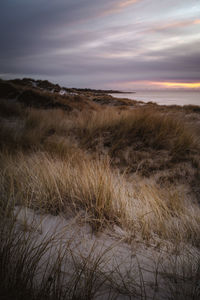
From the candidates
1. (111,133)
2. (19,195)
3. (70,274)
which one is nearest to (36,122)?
(111,133)

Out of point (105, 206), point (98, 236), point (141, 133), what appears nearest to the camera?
point (98, 236)

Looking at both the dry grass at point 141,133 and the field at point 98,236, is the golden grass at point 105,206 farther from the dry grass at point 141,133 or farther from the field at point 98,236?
the dry grass at point 141,133

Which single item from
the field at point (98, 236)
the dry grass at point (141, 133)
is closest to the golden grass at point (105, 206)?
the field at point (98, 236)

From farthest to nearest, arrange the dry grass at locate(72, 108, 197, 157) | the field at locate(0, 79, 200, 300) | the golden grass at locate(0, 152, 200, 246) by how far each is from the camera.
Answer: the dry grass at locate(72, 108, 197, 157)
the golden grass at locate(0, 152, 200, 246)
the field at locate(0, 79, 200, 300)

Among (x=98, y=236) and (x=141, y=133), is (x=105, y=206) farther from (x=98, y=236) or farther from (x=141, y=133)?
(x=141, y=133)

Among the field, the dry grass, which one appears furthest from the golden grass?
the dry grass

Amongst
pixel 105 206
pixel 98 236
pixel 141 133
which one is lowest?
pixel 98 236

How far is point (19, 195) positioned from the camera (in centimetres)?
159

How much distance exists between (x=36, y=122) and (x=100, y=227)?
4.93 meters

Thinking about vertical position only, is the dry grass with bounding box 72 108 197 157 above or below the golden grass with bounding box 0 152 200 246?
above

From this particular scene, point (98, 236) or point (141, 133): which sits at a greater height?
point (141, 133)

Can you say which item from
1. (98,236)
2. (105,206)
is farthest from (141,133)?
(98,236)

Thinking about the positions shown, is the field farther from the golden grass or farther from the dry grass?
the dry grass

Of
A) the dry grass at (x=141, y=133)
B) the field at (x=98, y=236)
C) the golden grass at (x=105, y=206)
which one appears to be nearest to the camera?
the field at (x=98, y=236)
